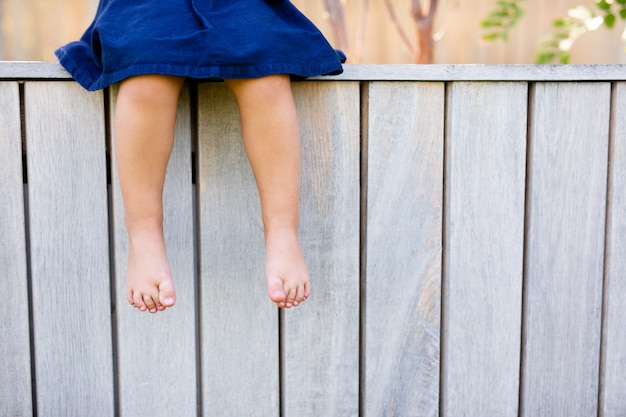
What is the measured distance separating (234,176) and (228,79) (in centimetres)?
18

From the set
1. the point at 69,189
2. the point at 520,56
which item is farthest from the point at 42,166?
the point at 520,56

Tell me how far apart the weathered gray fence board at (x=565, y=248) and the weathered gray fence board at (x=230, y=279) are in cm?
49

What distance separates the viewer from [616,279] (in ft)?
3.91

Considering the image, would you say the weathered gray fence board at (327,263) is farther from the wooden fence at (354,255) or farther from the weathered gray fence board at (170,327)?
the weathered gray fence board at (170,327)

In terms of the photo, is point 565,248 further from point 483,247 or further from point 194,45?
point 194,45

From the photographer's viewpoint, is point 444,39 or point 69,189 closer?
point 69,189

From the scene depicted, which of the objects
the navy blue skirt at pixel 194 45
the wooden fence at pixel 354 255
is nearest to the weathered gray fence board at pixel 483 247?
the wooden fence at pixel 354 255

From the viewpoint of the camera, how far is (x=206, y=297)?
1113 millimetres

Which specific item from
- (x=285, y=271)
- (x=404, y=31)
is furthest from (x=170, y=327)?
(x=404, y=31)

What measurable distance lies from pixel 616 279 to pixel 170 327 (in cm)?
83

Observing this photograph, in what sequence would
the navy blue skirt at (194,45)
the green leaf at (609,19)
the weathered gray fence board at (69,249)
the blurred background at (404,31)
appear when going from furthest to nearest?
the blurred background at (404,31) → the green leaf at (609,19) → the weathered gray fence board at (69,249) → the navy blue skirt at (194,45)

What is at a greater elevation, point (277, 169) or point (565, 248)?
point (277, 169)

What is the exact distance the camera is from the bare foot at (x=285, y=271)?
1.01 m

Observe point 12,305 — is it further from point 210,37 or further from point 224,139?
point 210,37
